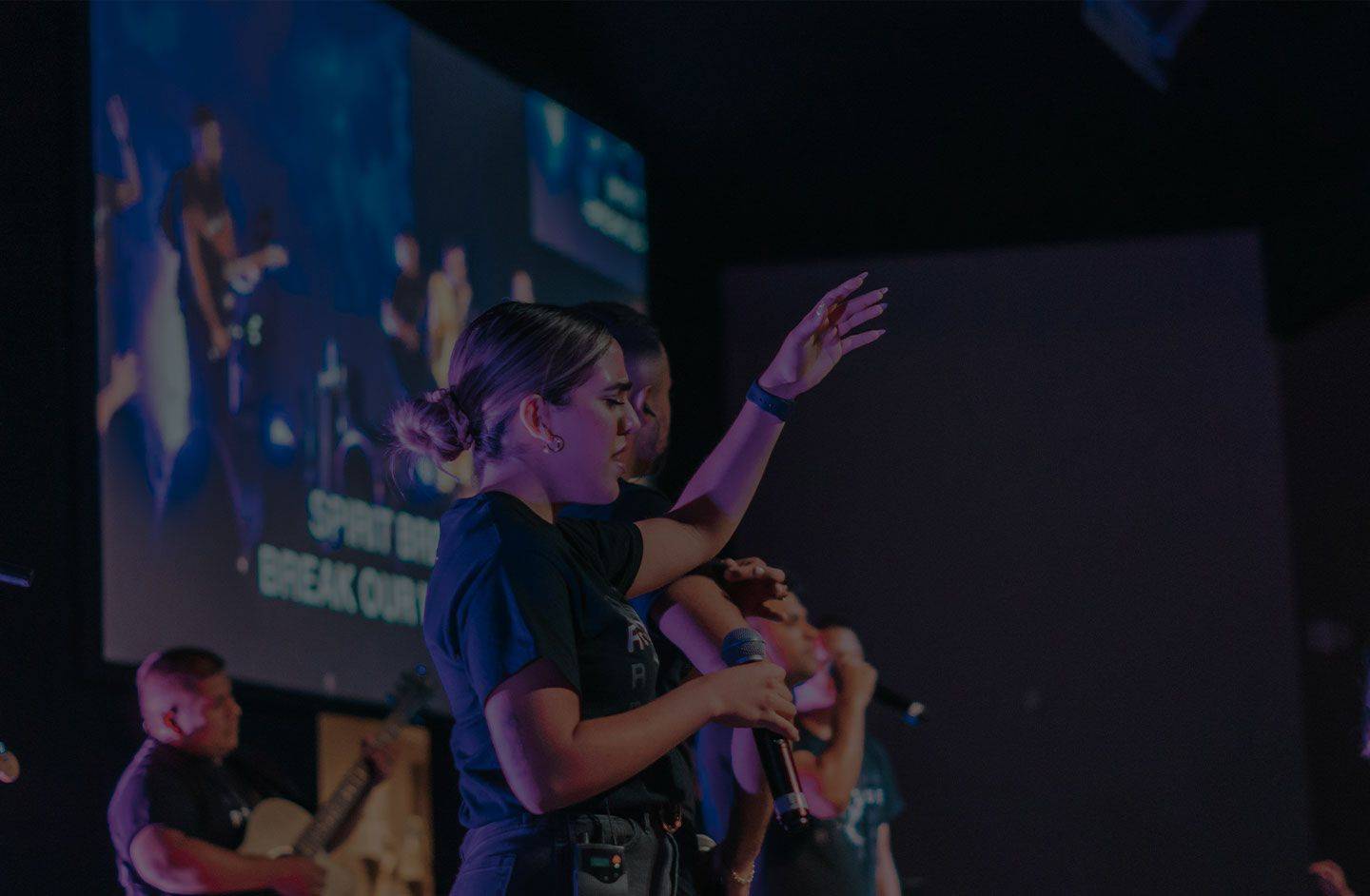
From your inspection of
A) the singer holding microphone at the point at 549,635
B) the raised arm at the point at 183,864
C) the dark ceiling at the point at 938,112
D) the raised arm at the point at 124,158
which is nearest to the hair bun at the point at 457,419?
the singer holding microphone at the point at 549,635

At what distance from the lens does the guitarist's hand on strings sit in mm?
3512

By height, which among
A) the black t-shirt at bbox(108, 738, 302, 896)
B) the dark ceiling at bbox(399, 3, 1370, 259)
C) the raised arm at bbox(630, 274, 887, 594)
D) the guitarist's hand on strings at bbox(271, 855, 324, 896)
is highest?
the dark ceiling at bbox(399, 3, 1370, 259)

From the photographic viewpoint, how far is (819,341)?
79.5 inches

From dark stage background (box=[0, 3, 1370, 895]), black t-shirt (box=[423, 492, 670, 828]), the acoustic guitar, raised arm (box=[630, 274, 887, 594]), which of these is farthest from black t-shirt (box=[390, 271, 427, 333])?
black t-shirt (box=[423, 492, 670, 828])

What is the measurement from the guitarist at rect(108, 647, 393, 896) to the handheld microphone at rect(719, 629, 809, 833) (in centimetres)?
182

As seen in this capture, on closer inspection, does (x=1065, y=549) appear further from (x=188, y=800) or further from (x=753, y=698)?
(x=753, y=698)

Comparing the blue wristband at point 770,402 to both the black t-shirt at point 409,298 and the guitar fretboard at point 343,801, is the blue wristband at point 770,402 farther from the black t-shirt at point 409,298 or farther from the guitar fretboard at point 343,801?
the black t-shirt at point 409,298

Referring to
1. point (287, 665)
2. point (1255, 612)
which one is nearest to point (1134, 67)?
point (1255, 612)

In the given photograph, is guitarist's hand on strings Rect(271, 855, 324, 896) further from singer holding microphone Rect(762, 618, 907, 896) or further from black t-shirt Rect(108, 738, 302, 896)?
singer holding microphone Rect(762, 618, 907, 896)

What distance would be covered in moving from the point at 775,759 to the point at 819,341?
1.67 ft

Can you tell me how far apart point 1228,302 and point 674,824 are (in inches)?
226

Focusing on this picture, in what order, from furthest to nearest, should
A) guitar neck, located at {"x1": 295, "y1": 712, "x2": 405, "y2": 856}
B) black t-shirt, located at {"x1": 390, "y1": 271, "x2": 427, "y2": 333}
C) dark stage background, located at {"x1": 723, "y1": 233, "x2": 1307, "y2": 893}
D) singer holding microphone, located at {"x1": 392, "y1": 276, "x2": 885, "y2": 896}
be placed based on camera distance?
dark stage background, located at {"x1": 723, "y1": 233, "x2": 1307, "y2": 893}, black t-shirt, located at {"x1": 390, "y1": 271, "x2": 427, "y2": 333}, guitar neck, located at {"x1": 295, "y1": 712, "x2": 405, "y2": 856}, singer holding microphone, located at {"x1": 392, "y1": 276, "x2": 885, "y2": 896}

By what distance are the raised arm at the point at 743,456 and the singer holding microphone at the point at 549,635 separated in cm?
3

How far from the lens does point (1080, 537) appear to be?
6871mm
